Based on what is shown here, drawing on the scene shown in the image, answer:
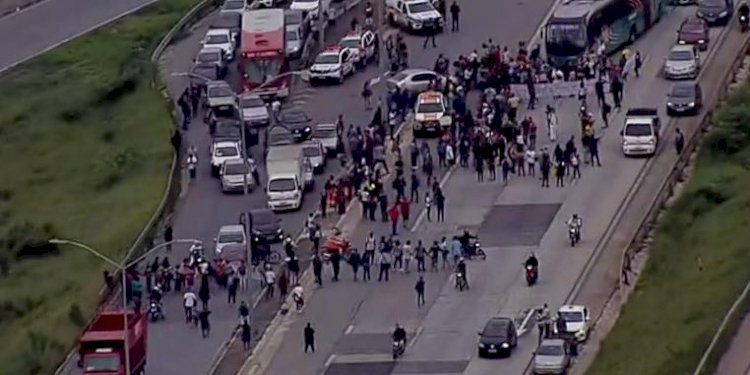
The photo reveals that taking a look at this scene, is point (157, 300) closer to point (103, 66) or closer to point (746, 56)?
point (746, 56)

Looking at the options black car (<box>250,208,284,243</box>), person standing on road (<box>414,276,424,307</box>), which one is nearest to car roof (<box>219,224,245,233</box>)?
black car (<box>250,208,284,243</box>)

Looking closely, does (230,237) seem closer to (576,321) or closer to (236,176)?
(236,176)

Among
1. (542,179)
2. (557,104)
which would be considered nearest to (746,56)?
(557,104)

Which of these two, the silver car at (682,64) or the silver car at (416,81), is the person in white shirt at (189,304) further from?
the silver car at (682,64)

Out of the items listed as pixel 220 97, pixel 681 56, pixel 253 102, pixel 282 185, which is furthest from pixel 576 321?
pixel 220 97

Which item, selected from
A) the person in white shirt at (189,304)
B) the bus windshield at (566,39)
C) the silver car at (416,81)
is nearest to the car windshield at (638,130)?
the silver car at (416,81)

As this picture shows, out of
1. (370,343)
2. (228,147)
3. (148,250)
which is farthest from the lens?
(228,147)

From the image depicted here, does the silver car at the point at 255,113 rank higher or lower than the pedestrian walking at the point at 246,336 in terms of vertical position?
higher
